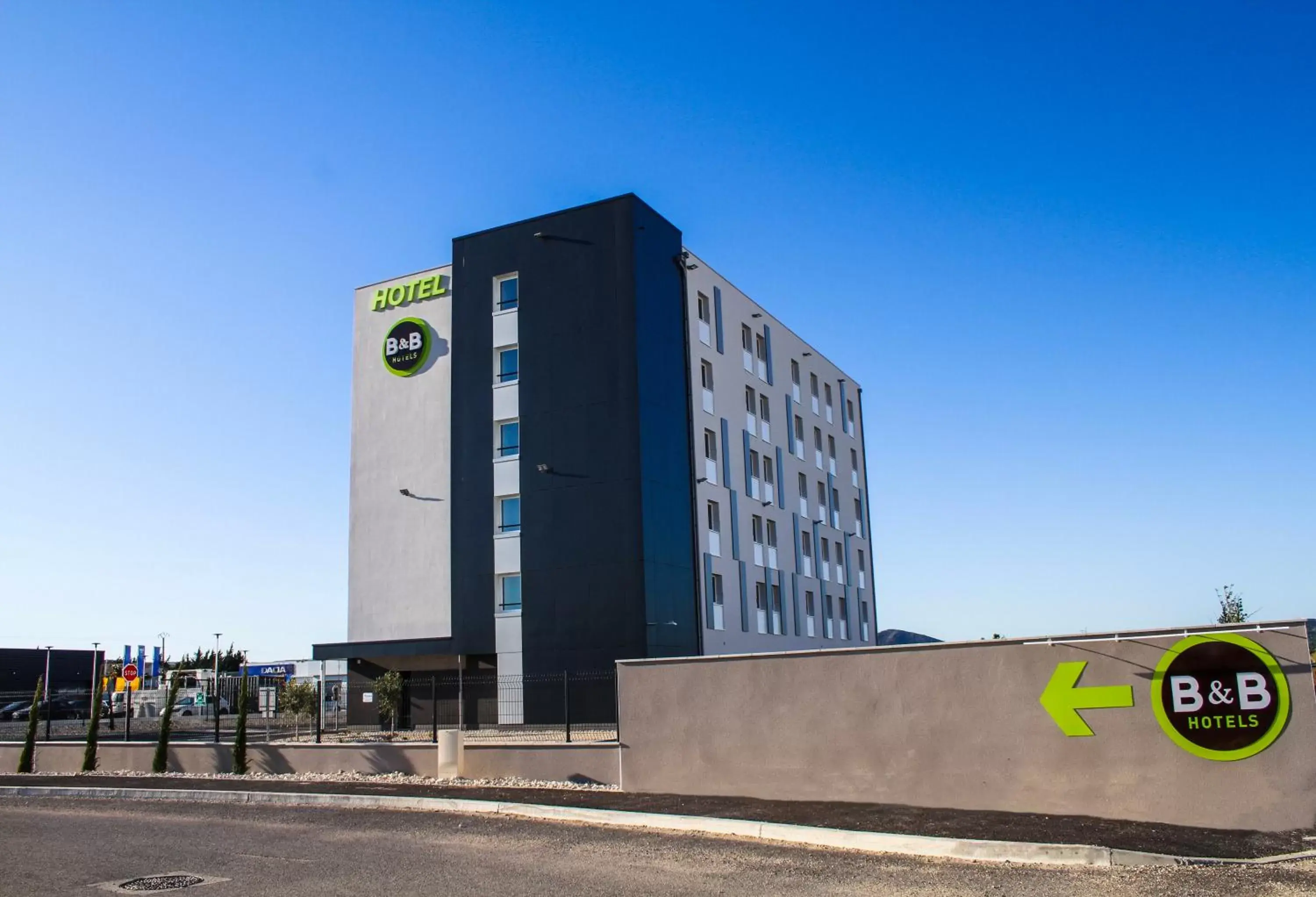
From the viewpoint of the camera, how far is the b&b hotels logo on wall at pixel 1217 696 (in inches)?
574

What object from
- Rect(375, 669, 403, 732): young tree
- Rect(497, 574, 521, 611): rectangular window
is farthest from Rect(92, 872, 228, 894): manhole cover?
Rect(497, 574, 521, 611): rectangular window

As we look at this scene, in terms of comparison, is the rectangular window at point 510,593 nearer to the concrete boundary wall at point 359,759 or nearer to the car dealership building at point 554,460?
the car dealership building at point 554,460

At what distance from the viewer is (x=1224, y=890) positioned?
1069 cm

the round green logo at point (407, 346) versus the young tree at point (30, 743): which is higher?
the round green logo at point (407, 346)

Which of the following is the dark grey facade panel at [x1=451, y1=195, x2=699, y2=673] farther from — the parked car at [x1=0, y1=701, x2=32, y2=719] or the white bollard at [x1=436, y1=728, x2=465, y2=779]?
the parked car at [x1=0, y1=701, x2=32, y2=719]

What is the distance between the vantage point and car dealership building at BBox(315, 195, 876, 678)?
36.5 m

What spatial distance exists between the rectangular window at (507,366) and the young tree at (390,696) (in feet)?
36.3

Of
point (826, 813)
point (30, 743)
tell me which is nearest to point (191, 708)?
point (30, 743)

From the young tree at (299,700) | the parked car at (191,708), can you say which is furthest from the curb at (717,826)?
the parked car at (191,708)

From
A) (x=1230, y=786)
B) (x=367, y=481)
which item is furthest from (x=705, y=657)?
(x=367, y=481)

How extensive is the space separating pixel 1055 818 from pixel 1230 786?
2321 mm

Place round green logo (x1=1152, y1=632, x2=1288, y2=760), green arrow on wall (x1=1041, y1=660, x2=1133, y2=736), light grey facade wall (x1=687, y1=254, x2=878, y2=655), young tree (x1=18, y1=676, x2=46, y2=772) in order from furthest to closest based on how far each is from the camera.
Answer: light grey facade wall (x1=687, y1=254, x2=878, y2=655)
young tree (x1=18, y1=676, x2=46, y2=772)
green arrow on wall (x1=1041, y1=660, x2=1133, y2=736)
round green logo (x1=1152, y1=632, x2=1288, y2=760)

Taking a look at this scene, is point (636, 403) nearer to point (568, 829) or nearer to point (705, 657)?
point (705, 657)

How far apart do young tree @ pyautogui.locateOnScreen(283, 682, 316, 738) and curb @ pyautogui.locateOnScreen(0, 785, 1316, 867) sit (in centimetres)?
932
